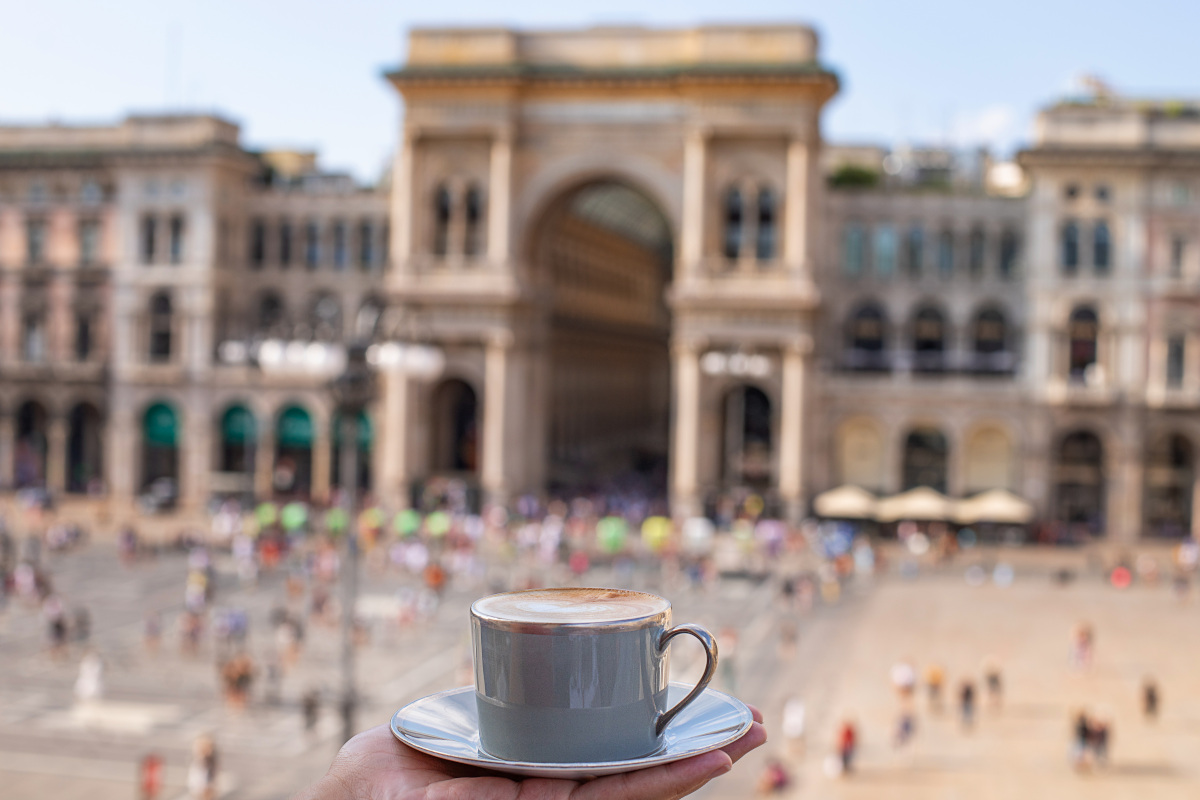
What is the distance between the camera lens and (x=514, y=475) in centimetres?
6175

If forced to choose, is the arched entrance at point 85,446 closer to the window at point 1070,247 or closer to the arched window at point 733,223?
the arched window at point 733,223

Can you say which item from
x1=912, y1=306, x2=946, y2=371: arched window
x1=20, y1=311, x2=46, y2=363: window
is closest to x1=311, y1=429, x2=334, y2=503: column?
x1=20, y1=311, x2=46, y2=363: window

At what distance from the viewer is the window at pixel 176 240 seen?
6800cm

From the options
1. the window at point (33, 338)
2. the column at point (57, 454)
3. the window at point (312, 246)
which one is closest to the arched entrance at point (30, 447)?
the column at point (57, 454)

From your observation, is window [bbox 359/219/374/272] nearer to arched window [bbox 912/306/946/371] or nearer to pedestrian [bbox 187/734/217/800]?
arched window [bbox 912/306/946/371]

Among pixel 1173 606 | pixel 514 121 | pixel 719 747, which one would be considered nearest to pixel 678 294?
pixel 514 121

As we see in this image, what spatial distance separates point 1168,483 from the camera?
2373 inches

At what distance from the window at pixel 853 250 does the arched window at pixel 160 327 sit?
3388 cm

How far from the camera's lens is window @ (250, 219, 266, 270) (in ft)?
232

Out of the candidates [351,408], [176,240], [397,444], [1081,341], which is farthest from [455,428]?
[351,408]

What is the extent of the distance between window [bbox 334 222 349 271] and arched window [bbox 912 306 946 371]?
2924cm

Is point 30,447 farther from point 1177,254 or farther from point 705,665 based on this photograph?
point 705,665

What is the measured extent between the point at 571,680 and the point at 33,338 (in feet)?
243

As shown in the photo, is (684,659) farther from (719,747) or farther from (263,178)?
(263,178)
